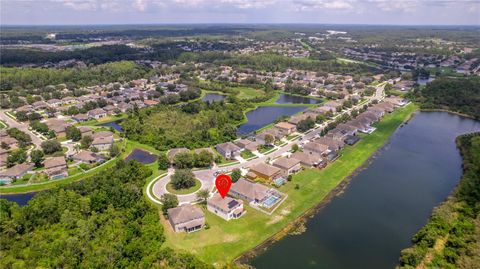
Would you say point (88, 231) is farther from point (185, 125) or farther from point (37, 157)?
point (185, 125)

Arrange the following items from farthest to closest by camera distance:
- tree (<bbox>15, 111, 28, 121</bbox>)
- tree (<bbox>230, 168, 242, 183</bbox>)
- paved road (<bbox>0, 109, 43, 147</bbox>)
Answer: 1. tree (<bbox>15, 111, 28, 121</bbox>)
2. paved road (<bbox>0, 109, 43, 147</bbox>)
3. tree (<bbox>230, 168, 242, 183</bbox>)

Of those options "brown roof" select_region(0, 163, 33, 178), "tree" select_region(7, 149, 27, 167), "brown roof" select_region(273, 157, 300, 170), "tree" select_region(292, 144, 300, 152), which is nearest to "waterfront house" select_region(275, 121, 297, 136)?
"tree" select_region(292, 144, 300, 152)

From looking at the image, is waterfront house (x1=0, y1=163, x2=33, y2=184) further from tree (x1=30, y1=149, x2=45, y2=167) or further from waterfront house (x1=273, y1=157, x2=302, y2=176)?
waterfront house (x1=273, y1=157, x2=302, y2=176)

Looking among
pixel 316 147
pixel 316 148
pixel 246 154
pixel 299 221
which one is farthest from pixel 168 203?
pixel 316 147

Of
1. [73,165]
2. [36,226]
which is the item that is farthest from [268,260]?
[73,165]

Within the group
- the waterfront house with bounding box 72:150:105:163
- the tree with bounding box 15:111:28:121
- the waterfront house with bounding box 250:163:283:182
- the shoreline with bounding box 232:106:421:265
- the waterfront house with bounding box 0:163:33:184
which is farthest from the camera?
the tree with bounding box 15:111:28:121

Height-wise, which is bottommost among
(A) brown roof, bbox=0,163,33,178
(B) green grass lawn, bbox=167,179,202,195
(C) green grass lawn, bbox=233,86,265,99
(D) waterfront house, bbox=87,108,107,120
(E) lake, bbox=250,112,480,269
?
(E) lake, bbox=250,112,480,269

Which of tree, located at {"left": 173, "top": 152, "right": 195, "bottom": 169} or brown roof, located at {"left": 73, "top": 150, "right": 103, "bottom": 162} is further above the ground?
tree, located at {"left": 173, "top": 152, "right": 195, "bottom": 169}
